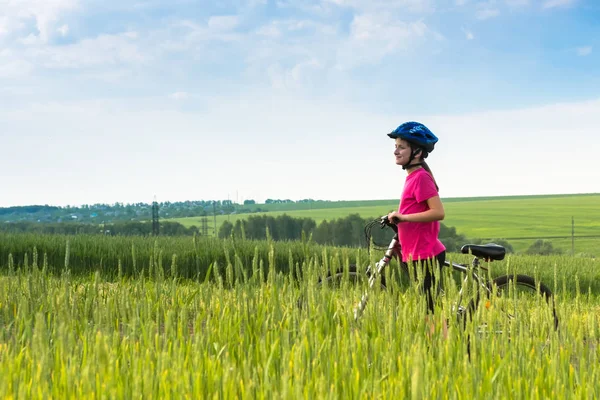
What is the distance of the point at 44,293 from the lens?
447cm

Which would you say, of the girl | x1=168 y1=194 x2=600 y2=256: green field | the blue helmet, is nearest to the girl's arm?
the girl

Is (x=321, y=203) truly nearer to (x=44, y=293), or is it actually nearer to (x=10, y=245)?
(x=10, y=245)

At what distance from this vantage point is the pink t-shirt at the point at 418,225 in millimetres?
4926

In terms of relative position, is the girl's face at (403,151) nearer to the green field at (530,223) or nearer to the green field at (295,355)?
the green field at (295,355)

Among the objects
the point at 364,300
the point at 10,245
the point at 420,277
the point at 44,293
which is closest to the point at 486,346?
the point at 420,277

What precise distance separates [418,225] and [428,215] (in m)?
0.22

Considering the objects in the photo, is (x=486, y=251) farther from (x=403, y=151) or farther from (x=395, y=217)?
(x=403, y=151)

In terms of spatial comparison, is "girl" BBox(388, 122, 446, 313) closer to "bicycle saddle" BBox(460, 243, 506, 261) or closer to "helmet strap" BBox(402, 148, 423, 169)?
"helmet strap" BBox(402, 148, 423, 169)

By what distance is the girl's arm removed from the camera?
4.82m

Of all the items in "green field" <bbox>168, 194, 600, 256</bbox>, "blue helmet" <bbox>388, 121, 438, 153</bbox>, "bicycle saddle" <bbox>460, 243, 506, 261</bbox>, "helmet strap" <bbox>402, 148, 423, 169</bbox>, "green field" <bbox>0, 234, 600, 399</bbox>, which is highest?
"blue helmet" <bbox>388, 121, 438, 153</bbox>

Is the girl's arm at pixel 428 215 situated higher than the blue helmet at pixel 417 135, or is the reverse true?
the blue helmet at pixel 417 135

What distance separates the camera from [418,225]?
16.5 feet

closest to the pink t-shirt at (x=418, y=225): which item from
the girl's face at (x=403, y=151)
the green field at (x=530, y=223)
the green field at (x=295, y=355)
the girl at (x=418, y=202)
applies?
the girl at (x=418, y=202)

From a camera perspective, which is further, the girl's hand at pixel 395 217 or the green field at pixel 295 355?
the girl's hand at pixel 395 217
